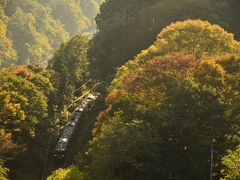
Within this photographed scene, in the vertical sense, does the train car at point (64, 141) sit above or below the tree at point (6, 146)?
above

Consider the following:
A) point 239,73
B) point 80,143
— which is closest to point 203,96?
point 239,73

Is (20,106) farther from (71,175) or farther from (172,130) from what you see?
(172,130)

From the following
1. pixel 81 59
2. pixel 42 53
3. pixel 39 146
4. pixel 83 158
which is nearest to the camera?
pixel 83 158

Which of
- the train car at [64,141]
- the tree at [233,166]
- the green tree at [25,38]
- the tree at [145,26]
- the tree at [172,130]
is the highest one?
the green tree at [25,38]

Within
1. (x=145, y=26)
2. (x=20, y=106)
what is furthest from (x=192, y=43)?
(x=20, y=106)

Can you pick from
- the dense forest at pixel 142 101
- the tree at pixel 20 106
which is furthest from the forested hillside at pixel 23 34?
the tree at pixel 20 106

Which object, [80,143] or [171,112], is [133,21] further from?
[171,112]

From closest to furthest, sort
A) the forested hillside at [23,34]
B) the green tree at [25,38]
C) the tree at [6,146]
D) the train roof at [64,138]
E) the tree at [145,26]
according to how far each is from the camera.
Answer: the tree at [6,146] < the train roof at [64,138] < the tree at [145,26] < the forested hillside at [23,34] < the green tree at [25,38]

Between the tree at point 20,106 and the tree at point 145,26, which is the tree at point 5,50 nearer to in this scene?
the tree at point 145,26
